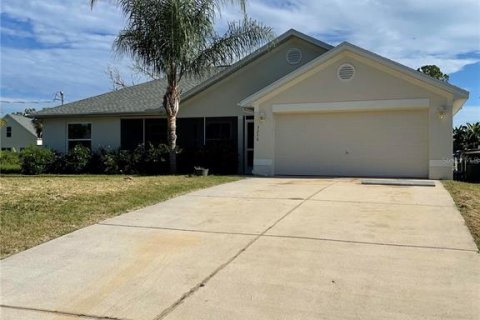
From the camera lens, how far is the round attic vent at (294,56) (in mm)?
20250

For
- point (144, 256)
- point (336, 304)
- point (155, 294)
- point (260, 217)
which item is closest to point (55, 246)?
point (144, 256)

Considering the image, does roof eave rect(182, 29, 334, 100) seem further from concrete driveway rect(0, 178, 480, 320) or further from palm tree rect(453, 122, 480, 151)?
palm tree rect(453, 122, 480, 151)

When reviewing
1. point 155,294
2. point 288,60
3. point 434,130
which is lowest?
point 155,294

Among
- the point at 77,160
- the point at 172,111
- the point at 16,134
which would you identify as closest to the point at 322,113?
the point at 172,111

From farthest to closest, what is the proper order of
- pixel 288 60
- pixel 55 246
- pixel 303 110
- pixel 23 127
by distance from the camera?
pixel 23 127, pixel 288 60, pixel 303 110, pixel 55 246

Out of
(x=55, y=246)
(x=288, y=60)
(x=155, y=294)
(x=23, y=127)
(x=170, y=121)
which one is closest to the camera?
(x=155, y=294)

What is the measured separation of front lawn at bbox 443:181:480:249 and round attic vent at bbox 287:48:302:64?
354 inches

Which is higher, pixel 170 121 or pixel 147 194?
pixel 170 121

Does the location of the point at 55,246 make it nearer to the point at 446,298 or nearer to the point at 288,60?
the point at 446,298

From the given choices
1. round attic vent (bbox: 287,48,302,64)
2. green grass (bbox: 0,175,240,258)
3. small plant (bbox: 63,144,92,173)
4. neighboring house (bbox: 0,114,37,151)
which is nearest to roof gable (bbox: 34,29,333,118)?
round attic vent (bbox: 287,48,302,64)

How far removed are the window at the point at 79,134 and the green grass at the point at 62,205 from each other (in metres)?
10.2

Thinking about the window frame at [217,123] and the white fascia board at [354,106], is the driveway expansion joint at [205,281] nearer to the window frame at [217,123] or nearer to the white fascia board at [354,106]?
the white fascia board at [354,106]

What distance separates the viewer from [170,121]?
1830cm

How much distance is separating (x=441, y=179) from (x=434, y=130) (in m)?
1.57
